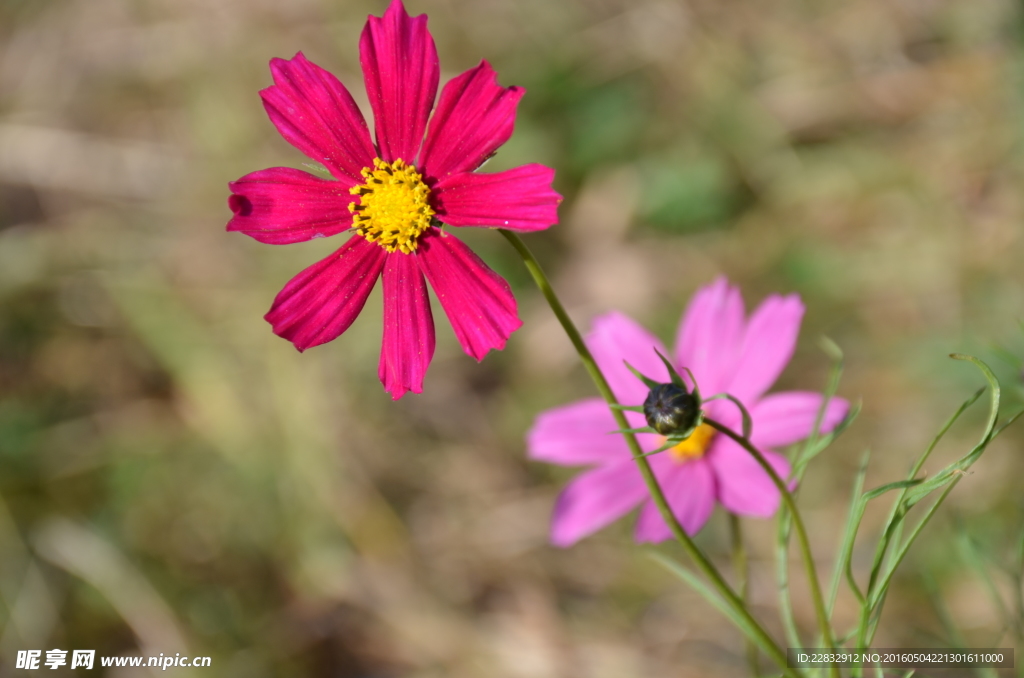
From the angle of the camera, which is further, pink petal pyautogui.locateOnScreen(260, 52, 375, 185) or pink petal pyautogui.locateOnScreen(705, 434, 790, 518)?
pink petal pyautogui.locateOnScreen(705, 434, 790, 518)

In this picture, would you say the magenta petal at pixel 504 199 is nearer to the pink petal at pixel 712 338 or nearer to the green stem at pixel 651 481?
the green stem at pixel 651 481

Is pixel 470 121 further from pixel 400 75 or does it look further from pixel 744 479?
pixel 744 479

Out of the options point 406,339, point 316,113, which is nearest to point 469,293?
point 406,339

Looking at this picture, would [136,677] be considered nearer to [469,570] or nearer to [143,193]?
[469,570]

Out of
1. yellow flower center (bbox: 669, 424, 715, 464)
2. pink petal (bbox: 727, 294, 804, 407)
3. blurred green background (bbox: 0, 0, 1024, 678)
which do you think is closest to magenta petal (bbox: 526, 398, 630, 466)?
yellow flower center (bbox: 669, 424, 715, 464)

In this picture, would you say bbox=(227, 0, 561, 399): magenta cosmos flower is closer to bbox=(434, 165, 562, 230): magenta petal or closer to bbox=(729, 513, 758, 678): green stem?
bbox=(434, 165, 562, 230): magenta petal

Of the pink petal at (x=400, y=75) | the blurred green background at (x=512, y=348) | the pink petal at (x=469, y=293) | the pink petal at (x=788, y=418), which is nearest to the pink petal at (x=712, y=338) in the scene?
the pink petal at (x=788, y=418)
